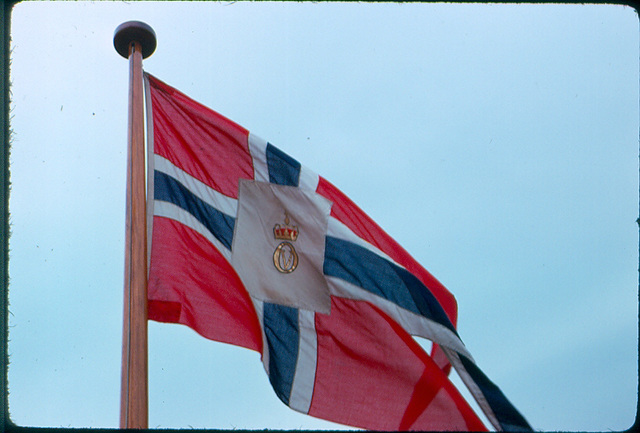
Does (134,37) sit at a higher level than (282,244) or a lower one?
higher

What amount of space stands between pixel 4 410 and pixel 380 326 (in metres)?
2.90

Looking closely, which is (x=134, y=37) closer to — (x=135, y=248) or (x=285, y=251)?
(x=135, y=248)

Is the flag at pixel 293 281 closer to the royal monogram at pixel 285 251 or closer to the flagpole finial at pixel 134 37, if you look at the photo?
the royal monogram at pixel 285 251

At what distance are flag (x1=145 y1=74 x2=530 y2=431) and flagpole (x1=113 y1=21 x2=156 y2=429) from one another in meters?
→ 0.32

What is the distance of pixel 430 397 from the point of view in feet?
17.1

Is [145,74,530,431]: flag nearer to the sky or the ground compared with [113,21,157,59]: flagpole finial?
nearer to the ground

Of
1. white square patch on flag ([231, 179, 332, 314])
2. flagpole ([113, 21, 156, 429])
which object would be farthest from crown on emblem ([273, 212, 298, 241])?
flagpole ([113, 21, 156, 429])

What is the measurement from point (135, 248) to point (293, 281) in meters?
1.27

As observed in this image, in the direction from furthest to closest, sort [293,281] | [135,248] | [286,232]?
[286,232] → [293,281] → [135,248]

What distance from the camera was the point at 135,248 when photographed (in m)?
5.29

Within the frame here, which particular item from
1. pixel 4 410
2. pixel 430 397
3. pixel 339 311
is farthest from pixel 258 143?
pixel 4 410

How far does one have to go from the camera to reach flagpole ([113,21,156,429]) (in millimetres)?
4883

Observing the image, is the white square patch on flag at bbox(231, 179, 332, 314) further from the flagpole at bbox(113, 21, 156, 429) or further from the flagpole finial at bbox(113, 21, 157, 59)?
the flagpole finial at bbox(113, 21, 157, 59)

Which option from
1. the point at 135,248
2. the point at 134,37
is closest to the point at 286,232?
the point at 135,248
